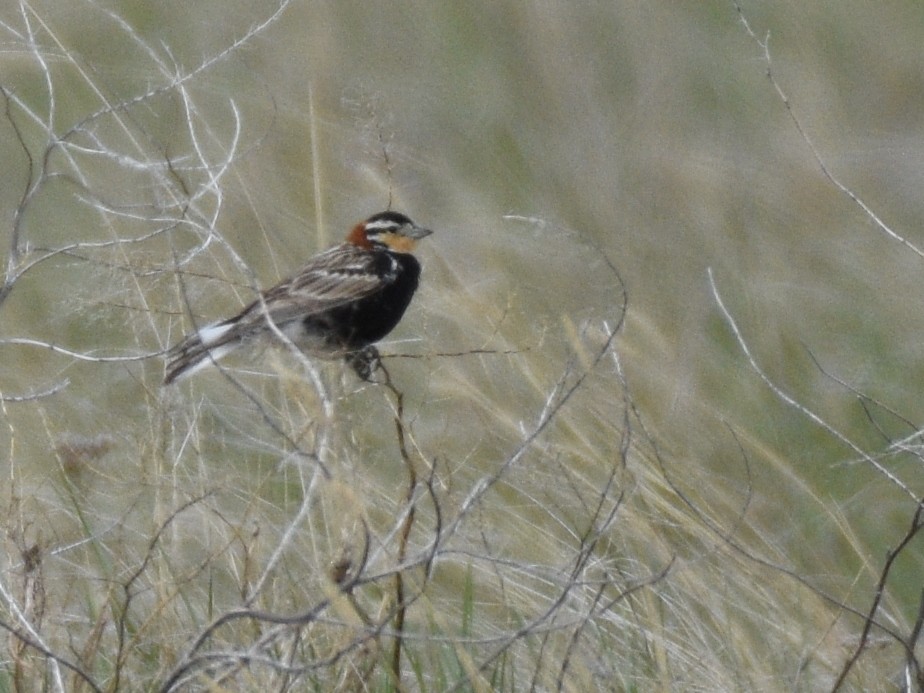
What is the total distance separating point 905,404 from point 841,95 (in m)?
2.03

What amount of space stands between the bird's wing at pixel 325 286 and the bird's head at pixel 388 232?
3.7 inches

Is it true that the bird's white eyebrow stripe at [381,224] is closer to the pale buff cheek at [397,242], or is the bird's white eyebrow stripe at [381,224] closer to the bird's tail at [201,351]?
the pale buff cheek at [397,242]

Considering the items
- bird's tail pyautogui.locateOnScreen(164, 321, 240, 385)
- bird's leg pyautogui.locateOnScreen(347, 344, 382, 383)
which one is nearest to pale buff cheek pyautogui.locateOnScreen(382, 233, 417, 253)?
bird's tail pyautogui.locateOnScreen(164, 321, 240, 385)

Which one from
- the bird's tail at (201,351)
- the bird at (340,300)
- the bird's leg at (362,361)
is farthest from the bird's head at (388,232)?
the bird's leg at (362,361)

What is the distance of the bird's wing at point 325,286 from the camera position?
4672mm

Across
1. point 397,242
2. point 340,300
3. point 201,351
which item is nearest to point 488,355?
point 340,300

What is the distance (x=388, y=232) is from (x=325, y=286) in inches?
12.0

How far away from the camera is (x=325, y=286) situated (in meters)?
4.72

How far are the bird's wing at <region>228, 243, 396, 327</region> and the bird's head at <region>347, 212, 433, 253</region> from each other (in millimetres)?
94

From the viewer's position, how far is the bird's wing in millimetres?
4672

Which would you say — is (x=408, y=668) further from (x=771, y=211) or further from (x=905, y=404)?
(x=771, y=211)

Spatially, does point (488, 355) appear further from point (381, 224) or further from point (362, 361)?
point (362, 361)

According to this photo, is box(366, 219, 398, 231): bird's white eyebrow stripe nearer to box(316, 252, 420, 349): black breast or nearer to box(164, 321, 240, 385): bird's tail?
box(316, 252, 420, 349): black breast

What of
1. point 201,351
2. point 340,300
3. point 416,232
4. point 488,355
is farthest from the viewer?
point 416,232
